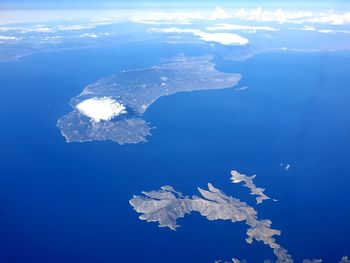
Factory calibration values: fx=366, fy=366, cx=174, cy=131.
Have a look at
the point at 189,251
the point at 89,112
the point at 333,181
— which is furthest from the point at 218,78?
the point at 189,251

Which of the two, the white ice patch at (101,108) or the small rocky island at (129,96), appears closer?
the small rocky island at (129,96)

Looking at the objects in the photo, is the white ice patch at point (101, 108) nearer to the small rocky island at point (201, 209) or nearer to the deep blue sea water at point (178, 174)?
the deep blue sea water at point (178, 174)

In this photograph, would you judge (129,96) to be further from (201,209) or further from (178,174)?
(201,209)

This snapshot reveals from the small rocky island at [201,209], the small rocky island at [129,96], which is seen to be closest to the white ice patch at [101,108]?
the small rocky island at [129,96]

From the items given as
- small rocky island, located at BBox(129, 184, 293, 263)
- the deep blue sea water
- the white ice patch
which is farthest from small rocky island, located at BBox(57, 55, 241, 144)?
small rocky island, located at BBox(129, 184, 293, 263)

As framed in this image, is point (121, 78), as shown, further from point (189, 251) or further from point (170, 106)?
point (189, 251)

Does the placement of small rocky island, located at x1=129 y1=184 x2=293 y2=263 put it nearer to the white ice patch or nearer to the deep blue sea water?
the deep blue sea water

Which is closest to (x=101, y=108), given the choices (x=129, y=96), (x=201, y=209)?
(x=129, y=96)

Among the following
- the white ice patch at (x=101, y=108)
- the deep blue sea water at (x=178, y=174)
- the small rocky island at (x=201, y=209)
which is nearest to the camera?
the deep blue sea water at (x=178, y=174)
